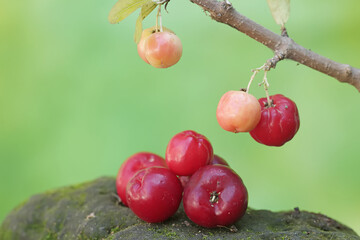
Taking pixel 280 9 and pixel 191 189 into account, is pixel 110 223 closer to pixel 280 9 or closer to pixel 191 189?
pixel 191 189

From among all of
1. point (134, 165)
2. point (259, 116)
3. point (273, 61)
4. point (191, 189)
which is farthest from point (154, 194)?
point (273, 61)

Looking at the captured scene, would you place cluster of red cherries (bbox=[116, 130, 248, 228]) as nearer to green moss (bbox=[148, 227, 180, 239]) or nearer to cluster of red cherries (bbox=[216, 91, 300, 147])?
green moss (bbox=[148, 227, 180, 239])

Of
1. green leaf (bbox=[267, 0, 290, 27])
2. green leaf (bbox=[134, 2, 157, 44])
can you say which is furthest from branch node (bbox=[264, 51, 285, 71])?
green leaf (bbox=[134, 2, 157, 44])

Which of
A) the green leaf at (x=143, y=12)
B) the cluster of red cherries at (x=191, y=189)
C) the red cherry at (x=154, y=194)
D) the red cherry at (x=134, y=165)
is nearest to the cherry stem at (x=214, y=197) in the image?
the cluster of red cherries at (x=191, y=189)

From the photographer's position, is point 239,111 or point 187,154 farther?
point 187,154

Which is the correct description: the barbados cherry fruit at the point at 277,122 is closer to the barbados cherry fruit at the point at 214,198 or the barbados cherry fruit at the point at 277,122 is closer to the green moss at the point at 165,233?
the barbados cherry fruit at the point at 214,198

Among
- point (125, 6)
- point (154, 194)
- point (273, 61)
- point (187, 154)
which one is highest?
point (125, 6)
